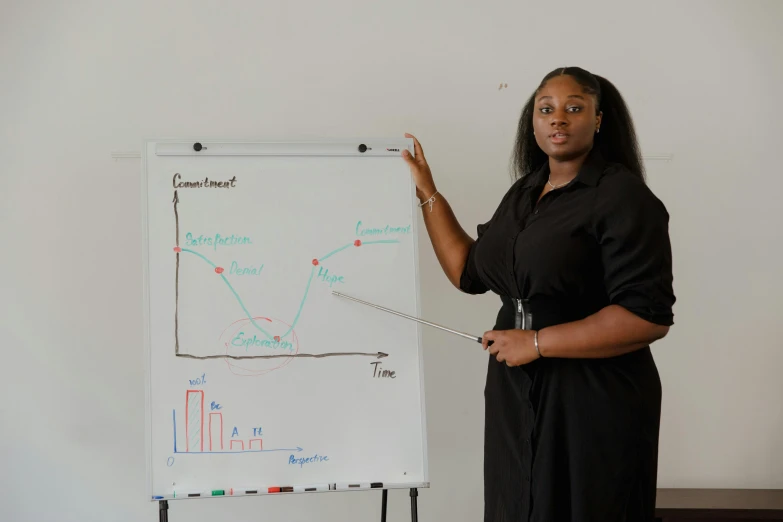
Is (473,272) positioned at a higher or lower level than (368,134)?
lower

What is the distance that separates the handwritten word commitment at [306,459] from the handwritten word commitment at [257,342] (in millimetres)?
265

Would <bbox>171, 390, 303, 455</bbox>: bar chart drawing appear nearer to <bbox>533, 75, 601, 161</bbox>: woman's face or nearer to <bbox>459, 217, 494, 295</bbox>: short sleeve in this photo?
<bbox>459, 217, 494, 295</bbox>: short sleeve

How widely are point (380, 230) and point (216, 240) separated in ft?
1.34

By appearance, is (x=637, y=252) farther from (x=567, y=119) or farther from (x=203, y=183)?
(x=203, y=183)

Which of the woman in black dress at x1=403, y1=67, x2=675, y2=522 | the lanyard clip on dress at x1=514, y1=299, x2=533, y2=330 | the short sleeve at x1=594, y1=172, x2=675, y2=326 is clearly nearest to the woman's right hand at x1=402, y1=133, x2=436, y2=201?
the woman in black dress at x1=403, y1=67, x2=675, y2=522

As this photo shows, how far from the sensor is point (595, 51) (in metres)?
2.30

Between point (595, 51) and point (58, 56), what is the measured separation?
1.68 meters

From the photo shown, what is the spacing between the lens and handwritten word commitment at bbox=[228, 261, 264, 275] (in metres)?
1.76

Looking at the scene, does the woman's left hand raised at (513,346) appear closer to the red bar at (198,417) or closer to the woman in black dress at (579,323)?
the woman in black dress at (579,323)

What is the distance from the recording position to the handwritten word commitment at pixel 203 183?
1.77 meters

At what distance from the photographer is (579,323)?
4.76ft

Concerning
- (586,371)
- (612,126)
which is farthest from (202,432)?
(612,126)

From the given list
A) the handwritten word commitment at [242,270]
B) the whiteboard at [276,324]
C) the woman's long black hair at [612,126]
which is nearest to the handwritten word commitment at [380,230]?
the whiteboard at [276,324]

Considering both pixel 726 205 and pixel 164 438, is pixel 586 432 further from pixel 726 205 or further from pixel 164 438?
pixel 726 205
